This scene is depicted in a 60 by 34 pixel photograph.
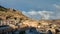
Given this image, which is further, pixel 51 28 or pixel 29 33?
pixel 51 28

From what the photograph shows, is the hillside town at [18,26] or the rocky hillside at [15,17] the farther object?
the rocky hillside at [15,17]

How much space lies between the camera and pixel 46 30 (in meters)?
136

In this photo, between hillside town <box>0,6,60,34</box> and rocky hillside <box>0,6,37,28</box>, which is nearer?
hillside town <box>0,6,60,34</box>

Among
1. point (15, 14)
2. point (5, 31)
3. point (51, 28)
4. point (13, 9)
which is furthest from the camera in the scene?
point (13, 9)

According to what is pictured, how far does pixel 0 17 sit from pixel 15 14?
25883 mm

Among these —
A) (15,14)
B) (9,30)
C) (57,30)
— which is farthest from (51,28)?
(9,30)

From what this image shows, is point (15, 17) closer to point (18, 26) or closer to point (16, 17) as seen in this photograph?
point (16, 17)

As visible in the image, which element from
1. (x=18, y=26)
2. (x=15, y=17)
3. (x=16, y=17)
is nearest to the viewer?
(x=18, y=26)

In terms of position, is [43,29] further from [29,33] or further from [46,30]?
[29,33]

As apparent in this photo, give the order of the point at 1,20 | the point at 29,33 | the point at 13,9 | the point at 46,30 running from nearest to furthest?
the point at 29,33 → the point at 1,20 → the point at 46,30 → the point at 13,9

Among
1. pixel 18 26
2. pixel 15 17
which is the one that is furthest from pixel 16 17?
pixel 18 26

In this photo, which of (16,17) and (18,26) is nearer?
(18,26)

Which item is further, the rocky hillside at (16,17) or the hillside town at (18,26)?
the rocky hillside at (16,17)

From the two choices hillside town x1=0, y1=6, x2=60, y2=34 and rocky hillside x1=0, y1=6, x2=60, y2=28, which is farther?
rocky hillside x1=0, y1=6, x2=60, y2=28
